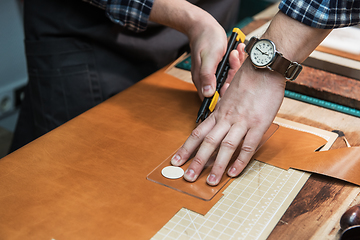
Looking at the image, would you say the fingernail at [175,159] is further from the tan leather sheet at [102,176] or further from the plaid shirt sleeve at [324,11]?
the plaid shirt sleeve at [324,11]

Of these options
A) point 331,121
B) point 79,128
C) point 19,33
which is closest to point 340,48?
point 331,121

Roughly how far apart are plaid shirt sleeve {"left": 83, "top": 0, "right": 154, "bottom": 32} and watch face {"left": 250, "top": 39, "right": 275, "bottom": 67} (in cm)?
44

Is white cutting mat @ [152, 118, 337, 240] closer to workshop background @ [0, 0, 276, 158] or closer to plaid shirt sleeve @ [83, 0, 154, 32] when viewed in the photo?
plaid shirt sleeve @ [83, 0, 154, 32]

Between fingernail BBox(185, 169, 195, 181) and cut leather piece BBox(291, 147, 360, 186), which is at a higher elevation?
cut leather piece BBox(291, 147, 360, 186)

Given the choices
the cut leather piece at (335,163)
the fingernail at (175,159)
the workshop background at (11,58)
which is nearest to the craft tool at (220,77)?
the fingernail at (175,159)

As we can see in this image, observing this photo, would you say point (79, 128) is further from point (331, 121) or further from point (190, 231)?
point (331, 121)

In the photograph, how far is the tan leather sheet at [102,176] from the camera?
1.89ft

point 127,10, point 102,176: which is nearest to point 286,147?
point 102,176

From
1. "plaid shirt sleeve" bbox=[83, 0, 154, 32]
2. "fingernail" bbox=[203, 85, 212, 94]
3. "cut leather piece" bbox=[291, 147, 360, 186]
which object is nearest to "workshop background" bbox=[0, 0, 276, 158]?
"plaid shirt sleeve" bbox=[83, 0, 154, 32]

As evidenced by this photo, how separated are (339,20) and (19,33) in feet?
6.67

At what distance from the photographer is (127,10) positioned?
1038 millimetres

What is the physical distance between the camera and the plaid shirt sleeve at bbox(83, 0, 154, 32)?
1036 mm

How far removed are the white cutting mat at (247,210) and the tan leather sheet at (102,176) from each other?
24mm

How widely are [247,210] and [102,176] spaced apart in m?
0.30
